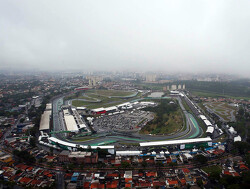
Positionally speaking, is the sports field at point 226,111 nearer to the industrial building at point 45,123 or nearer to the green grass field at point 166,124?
the green grass field at point 166,124

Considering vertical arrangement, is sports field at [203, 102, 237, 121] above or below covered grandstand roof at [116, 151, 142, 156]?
above

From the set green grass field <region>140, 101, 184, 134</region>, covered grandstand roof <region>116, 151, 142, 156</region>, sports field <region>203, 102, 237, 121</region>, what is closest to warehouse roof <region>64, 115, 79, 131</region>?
covered grandstand roof <region>116, 151, 142, 156</region>

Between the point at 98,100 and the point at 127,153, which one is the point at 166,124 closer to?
the point at 127,153

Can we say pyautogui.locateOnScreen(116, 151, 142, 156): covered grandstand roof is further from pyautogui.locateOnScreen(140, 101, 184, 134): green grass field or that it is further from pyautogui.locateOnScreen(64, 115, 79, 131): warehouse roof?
pyautogui.locateOnScreen(64, 115, 79, 131): warehouse roof

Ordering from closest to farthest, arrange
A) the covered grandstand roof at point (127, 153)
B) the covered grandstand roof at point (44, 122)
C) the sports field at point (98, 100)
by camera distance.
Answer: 1. the covered grandstand roof at point (127, 153)
2. the covered grandstand roof at point (44, 122)
3. the sports field at point (98, 100)

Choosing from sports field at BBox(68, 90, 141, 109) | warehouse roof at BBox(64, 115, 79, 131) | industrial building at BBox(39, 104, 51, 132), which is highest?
sports field at BBox(68, 90, 141, 109)

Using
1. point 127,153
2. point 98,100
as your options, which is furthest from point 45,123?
point 98,100

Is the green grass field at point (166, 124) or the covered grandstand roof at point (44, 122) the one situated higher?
the green grass field at point (166, 124)

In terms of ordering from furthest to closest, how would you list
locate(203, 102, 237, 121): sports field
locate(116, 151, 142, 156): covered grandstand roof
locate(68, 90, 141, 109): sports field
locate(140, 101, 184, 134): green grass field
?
1. locate(68, 90, 141, 109): sports field
2. locate(203, 102, 237, 121): sports field
3. locate(140, 101, 184, 134): green grass field
4. locate(116, 151, 142, 156): covered grandstand roof

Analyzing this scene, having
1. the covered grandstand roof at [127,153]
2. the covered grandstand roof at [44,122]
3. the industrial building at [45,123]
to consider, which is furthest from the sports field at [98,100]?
the covered grandstand roof at [127,153]

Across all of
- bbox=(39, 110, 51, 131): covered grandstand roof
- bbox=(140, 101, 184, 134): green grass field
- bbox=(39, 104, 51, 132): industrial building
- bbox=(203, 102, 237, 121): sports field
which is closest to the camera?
bbox=(140, 101, 184, 134): green grass field

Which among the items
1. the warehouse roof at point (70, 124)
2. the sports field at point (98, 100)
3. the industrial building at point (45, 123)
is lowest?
the industrial building at point (45, 123)

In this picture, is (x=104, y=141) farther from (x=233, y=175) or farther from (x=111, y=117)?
(x=233, y=175)
